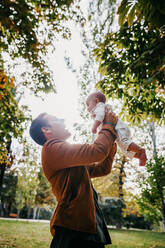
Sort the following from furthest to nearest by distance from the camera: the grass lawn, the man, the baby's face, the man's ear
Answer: the grass lawn < the baby's face < the man's ear < the man

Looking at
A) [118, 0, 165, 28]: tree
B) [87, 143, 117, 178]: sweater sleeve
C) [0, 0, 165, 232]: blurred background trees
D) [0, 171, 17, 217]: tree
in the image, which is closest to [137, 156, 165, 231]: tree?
[0, 0, 165, 232]: blurred background trees

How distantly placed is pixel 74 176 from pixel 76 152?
24 cm

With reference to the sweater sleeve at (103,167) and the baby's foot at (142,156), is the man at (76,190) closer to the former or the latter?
the sweater sleeve at (103,167)

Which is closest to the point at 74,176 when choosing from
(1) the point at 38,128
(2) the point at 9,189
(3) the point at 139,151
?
(1) the point at 38,128

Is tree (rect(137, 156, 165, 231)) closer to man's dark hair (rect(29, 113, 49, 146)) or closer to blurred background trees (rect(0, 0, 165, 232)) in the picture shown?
blurred background trees (rect(0, 0, 165, 232))

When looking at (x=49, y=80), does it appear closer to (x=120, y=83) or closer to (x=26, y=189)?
(x=120, y=83)

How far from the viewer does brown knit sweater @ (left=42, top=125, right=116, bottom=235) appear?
1191 millimetres

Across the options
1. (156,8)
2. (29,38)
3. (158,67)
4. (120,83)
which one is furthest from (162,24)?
(29,38)

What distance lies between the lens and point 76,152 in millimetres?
1241

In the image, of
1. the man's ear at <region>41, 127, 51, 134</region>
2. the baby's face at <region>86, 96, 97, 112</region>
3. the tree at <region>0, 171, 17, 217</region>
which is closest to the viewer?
the man's ear at <region>41, 127, 51, 134</region>

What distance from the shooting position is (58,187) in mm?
1371

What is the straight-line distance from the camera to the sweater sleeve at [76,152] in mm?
1226

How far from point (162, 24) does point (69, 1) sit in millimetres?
3686

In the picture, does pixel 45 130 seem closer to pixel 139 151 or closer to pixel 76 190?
pixel 76 190
